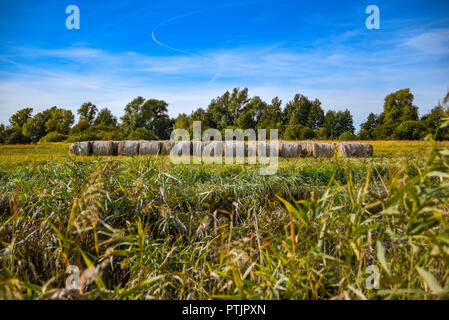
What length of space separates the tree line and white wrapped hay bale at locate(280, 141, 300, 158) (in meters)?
2.62

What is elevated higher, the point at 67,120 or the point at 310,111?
the point at 310,111

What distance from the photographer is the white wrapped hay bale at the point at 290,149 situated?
6.46 m

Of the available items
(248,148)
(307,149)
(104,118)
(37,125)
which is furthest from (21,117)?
(307,149)

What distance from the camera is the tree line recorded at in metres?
9.42

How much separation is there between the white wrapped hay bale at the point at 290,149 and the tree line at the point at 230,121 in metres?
2.62

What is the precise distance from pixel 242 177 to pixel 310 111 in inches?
675

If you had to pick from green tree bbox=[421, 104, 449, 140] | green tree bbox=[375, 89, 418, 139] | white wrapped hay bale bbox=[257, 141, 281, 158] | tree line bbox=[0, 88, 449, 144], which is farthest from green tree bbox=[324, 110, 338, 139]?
green tree bbox=[421, 104, 449, 140]

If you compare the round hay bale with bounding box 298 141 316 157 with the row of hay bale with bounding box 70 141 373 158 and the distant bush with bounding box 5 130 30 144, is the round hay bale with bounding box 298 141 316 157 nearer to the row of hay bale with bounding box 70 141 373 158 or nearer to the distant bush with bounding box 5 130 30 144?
the row of hay bale with bounding box 70 141 373 158

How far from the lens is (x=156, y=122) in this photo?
1683 centimetres

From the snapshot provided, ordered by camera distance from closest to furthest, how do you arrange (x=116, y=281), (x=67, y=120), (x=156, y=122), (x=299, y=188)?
(x=116, y=281) → (x=299, y=188) → (x=67, y=120) → (x=156, y=122)
